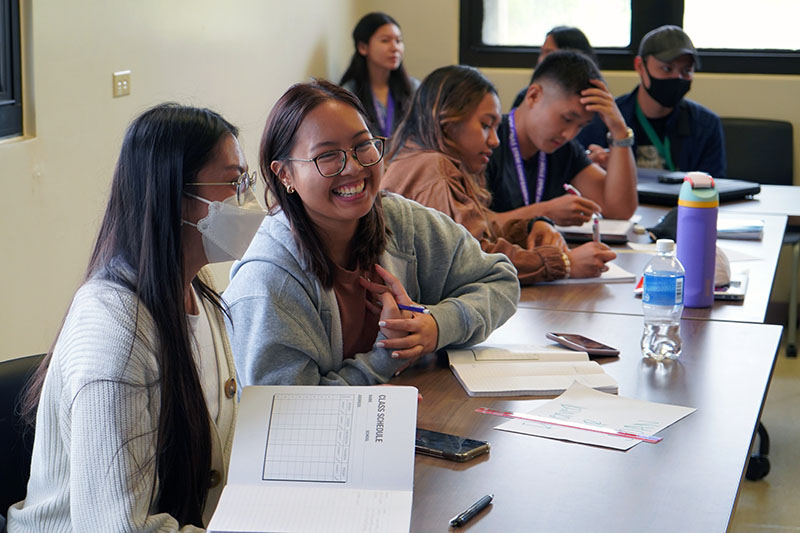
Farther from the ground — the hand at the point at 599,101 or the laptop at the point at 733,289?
the hand at the point at 599,101

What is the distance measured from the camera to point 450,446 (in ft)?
4.66

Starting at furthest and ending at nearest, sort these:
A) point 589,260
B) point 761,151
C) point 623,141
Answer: point 761,151, point 623,141, point 589,260

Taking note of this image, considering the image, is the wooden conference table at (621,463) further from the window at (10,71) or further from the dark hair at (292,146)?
the window at (10,71)

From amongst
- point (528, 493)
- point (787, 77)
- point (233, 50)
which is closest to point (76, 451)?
point (528, 493)

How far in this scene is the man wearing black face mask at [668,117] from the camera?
416 cm

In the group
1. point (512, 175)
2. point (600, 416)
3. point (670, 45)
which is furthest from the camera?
point (670, 45)

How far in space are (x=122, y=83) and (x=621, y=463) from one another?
251cm

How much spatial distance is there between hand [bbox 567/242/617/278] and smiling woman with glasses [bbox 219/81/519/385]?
649mm

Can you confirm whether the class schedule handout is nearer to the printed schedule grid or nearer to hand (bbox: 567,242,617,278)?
the printed schedule grid

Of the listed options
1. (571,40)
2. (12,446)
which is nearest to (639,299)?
(12,446)

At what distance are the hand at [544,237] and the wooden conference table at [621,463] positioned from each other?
72 cm

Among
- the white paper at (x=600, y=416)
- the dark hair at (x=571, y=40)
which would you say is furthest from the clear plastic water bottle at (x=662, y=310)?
the dark hair at (x=571, y=40)

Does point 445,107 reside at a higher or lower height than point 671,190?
higher

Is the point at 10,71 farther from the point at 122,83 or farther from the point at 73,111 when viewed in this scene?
the point at 122,83
